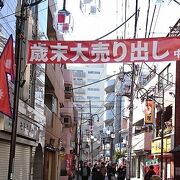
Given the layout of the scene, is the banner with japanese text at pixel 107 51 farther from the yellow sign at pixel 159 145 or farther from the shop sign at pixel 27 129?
the yellow sign at pixel 159 145

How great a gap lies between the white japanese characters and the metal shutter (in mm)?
2774

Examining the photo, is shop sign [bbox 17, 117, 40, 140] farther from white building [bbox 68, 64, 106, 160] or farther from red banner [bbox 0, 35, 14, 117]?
white building [bbox 68, 64, 106, 160]

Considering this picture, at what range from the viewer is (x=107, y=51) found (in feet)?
39.7

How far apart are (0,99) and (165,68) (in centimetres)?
2771

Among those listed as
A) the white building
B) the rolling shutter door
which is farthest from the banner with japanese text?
the white building

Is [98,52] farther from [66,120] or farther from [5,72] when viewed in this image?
[66,120]

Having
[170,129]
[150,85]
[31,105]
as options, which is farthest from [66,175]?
[31,105]

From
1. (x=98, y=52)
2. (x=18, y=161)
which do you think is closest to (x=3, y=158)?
(x=18, y=161)

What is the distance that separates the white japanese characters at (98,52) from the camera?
11859 millimetres

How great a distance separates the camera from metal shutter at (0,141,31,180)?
13320mm

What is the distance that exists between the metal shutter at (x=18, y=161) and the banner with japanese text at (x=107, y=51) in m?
2.79

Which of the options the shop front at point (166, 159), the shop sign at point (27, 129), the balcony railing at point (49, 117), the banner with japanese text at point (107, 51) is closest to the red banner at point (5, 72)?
the banner with japanese text at point (107, 51)

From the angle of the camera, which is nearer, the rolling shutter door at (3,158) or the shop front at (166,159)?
the rolling shutter door at (3,158)

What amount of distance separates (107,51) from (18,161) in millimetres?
5538
